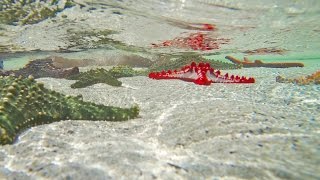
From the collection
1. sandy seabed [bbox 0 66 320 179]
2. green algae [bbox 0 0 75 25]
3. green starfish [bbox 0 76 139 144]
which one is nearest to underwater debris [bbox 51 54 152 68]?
green algae [bbox 0 0 75 25]

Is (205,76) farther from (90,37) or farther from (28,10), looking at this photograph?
(90,37)

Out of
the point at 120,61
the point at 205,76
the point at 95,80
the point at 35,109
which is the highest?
the point at 205,76

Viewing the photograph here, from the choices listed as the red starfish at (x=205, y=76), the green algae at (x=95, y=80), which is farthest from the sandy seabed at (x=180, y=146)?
the green algae at (x=95, y=80)

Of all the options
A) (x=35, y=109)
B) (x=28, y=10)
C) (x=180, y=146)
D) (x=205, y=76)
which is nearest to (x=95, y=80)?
(x=28, y=10)

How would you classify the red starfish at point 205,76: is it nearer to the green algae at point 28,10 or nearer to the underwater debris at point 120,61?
the green algae at point 28,10

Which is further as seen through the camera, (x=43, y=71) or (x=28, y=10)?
(x=43, y=71)

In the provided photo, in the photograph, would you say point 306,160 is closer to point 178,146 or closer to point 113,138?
point 178,146
